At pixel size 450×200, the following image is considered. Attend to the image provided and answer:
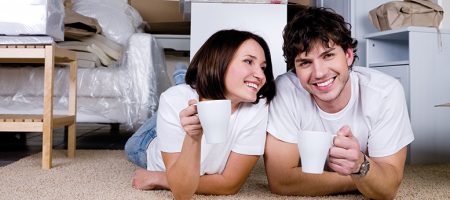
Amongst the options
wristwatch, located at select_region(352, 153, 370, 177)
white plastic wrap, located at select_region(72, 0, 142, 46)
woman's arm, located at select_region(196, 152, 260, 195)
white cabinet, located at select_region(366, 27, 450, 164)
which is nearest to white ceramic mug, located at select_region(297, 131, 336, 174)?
wristwatch, located at select_region(352, 153, 370, 177)

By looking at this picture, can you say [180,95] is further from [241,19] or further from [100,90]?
[100,90]

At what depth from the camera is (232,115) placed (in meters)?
1.07

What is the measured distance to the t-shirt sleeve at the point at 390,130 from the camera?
0.99m

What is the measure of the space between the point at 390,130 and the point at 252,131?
302 millimetres

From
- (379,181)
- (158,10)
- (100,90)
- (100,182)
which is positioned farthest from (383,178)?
(158,10)

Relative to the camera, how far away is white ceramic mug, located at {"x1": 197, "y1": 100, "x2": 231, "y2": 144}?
2.31 ft

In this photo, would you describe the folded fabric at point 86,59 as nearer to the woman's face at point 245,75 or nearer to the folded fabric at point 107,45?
the folded fabric at point 107,45

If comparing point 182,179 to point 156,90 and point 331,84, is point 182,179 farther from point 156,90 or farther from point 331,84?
point 156,90

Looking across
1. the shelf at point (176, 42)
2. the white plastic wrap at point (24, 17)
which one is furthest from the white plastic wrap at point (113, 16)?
the white plastic wrap at point (24, 17)

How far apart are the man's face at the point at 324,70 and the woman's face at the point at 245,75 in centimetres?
9

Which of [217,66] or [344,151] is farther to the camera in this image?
[217,66]

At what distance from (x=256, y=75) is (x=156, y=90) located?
1.27m

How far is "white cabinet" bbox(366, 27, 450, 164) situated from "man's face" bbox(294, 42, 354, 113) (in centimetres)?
104

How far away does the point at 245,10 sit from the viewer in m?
1.64
